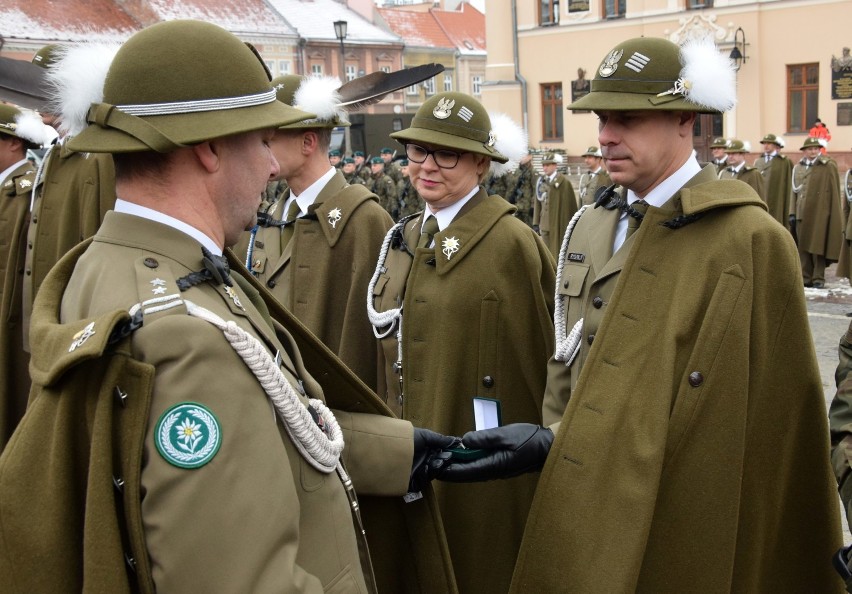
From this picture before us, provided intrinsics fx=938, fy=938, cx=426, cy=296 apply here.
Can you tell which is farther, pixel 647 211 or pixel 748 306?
pixel 647 211

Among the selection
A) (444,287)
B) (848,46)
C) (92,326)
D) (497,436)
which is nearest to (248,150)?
(92,326)

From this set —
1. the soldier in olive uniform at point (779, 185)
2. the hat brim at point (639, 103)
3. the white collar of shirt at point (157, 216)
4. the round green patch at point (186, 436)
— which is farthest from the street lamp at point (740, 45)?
the round green patch at point (186, 436)

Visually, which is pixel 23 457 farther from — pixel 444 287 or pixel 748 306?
pixel 444 287

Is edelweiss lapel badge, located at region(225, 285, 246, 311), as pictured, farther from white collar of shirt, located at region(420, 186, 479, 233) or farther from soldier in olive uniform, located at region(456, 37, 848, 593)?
white collar of shirt, located at region(420, 186, 479, 233)

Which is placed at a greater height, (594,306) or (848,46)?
(848,46)

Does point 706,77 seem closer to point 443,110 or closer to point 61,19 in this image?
point 443,110

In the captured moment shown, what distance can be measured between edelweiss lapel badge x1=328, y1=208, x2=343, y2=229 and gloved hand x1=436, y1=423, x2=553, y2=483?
6.58 feet

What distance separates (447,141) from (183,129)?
2352mm

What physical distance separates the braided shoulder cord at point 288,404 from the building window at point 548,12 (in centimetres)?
2992

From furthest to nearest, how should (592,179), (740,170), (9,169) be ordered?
(592,179) → (740,170) → (9,169)

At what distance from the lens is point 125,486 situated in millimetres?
1648

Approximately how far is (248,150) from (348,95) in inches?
115

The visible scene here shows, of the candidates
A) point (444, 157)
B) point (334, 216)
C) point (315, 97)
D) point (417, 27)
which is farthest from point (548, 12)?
point (444, 157)

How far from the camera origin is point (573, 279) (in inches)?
135
